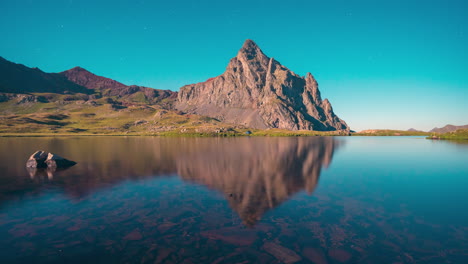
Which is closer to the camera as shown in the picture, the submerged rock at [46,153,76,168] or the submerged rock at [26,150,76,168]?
the submerged rock at [26,150,76,168]

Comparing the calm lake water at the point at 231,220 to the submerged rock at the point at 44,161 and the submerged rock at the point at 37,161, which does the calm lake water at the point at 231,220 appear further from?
the submerged rock at the point at 44,161

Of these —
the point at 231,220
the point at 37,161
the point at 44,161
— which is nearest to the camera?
the point at 231,220

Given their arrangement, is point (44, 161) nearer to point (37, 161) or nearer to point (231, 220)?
point (37, 161)

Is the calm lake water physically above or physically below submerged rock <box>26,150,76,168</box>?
below

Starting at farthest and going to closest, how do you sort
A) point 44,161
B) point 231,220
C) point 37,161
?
point 44,161 < point 37,161 < point 231,220

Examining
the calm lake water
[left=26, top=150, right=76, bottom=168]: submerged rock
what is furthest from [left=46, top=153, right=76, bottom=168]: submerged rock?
the calm lake water

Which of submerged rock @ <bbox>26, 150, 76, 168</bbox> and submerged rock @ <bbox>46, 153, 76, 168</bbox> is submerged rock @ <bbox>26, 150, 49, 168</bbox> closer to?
submerged rock @ <bbox>26, 150, 76, 168</bbox>

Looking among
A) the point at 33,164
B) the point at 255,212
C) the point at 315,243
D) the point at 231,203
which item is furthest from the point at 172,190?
the point at 33,164

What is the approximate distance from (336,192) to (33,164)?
58.3m

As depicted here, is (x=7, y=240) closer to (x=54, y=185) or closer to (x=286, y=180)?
(x=54, y=185)

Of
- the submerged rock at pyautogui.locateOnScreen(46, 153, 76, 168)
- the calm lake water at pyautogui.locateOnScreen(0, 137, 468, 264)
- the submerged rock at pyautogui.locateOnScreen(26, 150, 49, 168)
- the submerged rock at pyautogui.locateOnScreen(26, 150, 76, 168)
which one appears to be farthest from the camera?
the submerged rock at pyautogui.locateOnScreen(46, 153, 76, 168)

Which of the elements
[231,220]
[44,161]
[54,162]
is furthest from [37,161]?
[231,220]

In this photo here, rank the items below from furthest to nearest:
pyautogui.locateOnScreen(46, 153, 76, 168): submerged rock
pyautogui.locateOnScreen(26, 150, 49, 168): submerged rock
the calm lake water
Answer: pyautogui.locateOnScreen(46, 153, 76, 168): submerged rock < pyautogui.locateOnScreen(26, 150, 49, 168): submerged rock < the calm lake water

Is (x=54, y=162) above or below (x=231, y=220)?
above
